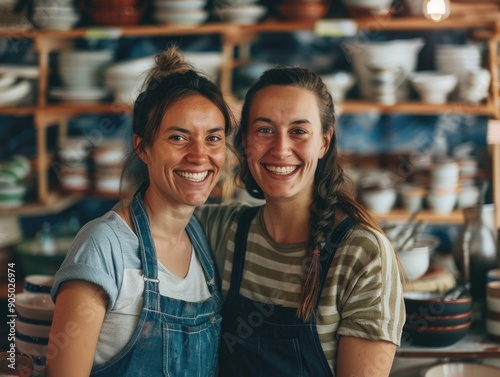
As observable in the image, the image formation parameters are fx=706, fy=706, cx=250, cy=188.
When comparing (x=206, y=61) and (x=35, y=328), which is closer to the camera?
(x=35, y=328)

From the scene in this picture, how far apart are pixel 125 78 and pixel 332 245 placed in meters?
2.05

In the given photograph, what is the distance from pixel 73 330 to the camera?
1.58 metres

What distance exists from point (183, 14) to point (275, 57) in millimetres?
654

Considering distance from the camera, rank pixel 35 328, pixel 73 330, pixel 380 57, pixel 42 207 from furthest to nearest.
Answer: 1. pixel 42 207
2. pixel 380 57
3. pixel 35 328
4. pixel 73 330

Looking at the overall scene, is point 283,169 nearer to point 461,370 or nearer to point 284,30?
point 461,370

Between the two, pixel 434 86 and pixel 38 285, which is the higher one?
pixel 434 86

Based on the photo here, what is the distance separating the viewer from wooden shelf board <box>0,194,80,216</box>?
367 centimetres

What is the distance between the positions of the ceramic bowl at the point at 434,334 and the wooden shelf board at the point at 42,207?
7.09ft

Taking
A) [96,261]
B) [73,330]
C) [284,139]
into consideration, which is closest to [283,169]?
[284,139]

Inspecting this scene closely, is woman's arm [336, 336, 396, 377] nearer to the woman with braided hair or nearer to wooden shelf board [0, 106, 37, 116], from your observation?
the woman with braided hair

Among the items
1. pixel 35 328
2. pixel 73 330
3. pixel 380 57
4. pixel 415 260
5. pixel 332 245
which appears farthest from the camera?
pixel 380 57

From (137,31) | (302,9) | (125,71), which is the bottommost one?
(125,71)

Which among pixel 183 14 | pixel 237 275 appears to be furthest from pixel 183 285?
pixel 183 14

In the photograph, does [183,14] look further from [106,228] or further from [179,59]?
[106,228]
